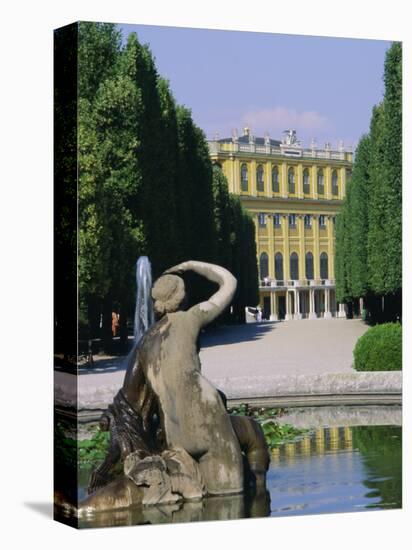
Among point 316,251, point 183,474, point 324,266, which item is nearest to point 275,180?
point 316,251

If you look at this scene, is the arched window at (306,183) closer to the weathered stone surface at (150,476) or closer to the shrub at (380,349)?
the shrub at (380,349)

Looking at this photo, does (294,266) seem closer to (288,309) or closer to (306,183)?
(288,309)

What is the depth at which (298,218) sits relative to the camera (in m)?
15.6

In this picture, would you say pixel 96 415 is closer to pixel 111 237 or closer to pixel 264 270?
pixel 111 237

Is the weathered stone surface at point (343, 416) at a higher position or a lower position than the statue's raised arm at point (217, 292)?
lower

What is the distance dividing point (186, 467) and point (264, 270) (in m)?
2.51

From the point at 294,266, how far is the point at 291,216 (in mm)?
927

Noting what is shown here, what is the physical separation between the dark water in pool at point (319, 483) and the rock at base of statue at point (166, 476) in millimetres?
94

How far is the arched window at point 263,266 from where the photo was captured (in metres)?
14.2

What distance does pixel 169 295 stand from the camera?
41.5 feet

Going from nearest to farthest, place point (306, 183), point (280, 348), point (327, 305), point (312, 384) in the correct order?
point (280, 348), point (312, 384), point (327, 305), point (306, 183)

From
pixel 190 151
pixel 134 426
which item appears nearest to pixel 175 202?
pixel 190 151

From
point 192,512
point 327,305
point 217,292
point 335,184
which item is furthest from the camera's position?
point 327,305

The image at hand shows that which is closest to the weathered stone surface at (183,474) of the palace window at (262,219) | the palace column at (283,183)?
the palace window at (262,219)
